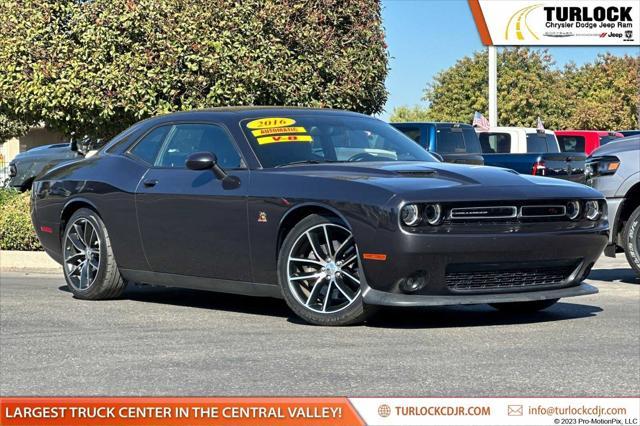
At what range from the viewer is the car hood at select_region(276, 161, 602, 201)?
308 inches

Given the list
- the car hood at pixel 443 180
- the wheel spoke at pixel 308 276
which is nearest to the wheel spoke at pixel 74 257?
the car hood at pixel 443 180

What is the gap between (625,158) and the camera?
38.2 feet

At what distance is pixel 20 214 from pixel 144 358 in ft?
25.3

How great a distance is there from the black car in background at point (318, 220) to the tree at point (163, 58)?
20.3 feet

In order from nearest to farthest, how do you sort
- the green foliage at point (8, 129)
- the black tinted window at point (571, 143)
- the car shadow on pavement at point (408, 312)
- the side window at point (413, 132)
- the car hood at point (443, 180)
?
the car hood at point (443, 180), the car shadow on pavement at point (408, 312), the side window at point (413, 132), the black tinted window at point (571, 143), the green foliage at point (8, 129)

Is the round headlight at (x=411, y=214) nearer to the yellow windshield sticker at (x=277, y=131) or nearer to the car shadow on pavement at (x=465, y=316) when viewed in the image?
the car shadow on pavement at (x=465, y=316)

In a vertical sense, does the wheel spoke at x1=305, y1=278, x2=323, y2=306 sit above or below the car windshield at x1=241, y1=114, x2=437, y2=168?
below

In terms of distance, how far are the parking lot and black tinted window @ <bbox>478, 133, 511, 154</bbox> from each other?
1715cm

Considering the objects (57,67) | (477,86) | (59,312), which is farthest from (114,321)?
(477,86)

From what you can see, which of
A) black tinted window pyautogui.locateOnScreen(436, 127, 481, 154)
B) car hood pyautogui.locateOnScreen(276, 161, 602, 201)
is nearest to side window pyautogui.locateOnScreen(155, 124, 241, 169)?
car hood pyautogui.locateOnScreen(276, 161, 602, 201)

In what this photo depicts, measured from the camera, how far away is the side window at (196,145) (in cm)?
900

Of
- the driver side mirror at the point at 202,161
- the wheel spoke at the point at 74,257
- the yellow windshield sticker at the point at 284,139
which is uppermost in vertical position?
the yellow windshield sticker at the point at 284,139

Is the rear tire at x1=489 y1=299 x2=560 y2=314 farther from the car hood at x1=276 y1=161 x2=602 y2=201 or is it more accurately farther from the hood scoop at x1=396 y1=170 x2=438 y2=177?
the hood scoop at x1=396 y1=170 x2=438 y2=177

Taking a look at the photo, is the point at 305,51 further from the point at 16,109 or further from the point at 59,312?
the point at 59,312
